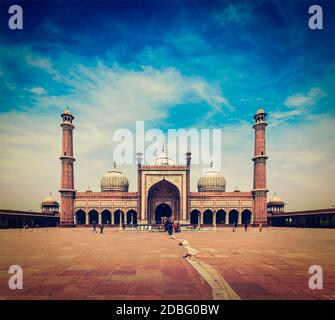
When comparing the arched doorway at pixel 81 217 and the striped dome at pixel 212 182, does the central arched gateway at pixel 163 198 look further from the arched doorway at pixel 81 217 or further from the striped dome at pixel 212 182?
the arched doorway at pixel 81 217

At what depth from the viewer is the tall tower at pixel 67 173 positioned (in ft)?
136

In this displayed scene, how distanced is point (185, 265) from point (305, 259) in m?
4.05

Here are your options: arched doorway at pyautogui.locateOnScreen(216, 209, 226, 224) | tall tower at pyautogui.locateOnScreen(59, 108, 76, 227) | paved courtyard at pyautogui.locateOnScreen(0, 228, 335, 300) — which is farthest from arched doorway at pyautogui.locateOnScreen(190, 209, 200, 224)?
paved courtyard at pyautogui.locateOnScreen(0, 228, 335, 300)

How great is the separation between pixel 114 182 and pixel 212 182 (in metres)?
18.7

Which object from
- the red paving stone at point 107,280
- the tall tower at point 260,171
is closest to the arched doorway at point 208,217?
the tall tower at point 260,171

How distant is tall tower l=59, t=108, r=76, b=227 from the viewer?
1635 inches

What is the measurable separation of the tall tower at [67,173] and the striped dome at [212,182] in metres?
24.0

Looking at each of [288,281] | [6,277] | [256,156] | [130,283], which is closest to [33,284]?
[6,277]

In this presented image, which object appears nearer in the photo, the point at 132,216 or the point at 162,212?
the point at 132,216

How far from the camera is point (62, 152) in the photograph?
41.8 meters

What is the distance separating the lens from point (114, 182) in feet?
168

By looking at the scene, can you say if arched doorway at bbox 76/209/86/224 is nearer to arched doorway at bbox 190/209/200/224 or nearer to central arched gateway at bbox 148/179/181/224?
central arched gateway at bbox 148/179/181/224

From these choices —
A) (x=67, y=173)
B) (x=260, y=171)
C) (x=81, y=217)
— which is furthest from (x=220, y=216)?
(x=67, y=173)

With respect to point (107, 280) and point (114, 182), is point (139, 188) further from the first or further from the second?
→ point (107, 280)
